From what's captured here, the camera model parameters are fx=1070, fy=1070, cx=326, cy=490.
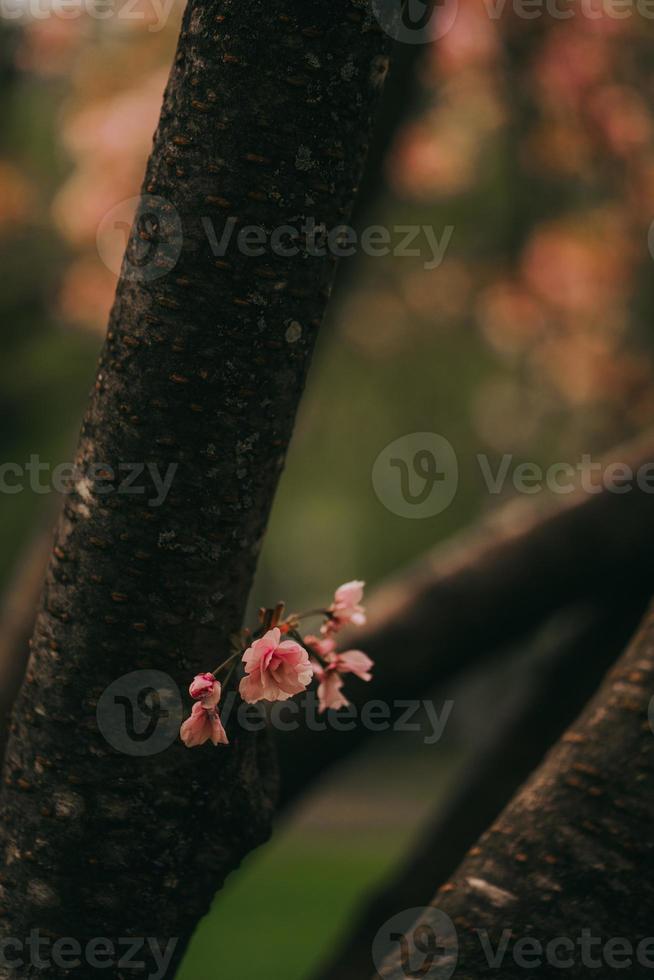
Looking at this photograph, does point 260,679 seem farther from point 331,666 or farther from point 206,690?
point 331,666

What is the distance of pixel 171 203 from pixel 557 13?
4.66m

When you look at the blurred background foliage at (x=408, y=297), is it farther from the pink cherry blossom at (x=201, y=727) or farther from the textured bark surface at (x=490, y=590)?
the pink cherry blossom at (x=201, y=727)

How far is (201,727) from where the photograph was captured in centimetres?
150

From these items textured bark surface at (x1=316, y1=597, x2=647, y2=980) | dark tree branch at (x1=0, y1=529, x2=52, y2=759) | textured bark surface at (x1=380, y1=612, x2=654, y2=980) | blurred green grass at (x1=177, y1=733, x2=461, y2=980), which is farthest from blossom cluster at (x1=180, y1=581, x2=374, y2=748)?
blurred green grass at (x1=177, y1=733, x2=461, y2=980)

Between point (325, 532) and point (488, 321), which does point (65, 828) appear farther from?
point (325, 532)

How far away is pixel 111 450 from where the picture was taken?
1537 mm

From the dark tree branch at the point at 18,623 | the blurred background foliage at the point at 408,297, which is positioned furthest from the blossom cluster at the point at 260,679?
the blurred background foliage at the point at 408,297

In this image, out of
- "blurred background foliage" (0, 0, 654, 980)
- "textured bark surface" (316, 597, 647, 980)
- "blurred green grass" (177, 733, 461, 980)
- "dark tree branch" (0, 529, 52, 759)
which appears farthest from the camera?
"blurred green grass" (177, 733, 461, 980)

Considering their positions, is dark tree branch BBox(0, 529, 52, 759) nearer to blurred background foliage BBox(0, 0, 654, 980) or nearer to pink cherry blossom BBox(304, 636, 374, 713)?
blurred background foliage BBox(0, 0, 654, 980)

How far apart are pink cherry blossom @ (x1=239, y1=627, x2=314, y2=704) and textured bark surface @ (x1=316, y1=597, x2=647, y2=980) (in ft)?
6.03

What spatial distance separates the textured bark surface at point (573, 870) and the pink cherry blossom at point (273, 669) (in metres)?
0.50

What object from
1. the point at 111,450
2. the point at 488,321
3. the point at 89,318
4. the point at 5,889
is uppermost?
the point at 488,321

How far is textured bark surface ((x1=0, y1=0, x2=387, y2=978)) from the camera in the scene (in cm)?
145

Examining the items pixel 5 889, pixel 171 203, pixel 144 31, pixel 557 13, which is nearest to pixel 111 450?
pixel 171 203
